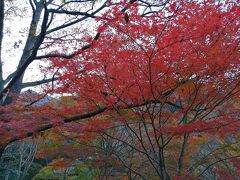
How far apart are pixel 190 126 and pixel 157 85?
3.09 feet

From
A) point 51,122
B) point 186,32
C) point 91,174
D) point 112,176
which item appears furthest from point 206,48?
point 91,174

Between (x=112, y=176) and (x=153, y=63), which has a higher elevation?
(x=153, y=63)

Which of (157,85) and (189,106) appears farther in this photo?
(189,106)

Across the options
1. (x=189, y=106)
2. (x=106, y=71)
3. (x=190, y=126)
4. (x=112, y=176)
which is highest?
(x=106, y=71)

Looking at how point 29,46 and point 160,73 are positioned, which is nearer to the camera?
point 160,73

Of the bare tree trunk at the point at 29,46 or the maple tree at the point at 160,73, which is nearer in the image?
the maple tree at the point at 160,73

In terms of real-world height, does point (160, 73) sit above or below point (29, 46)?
below

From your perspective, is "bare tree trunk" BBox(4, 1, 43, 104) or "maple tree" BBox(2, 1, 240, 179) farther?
"bare tree trunk" BBox(4, 1, 43, 104)

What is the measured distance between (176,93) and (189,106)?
0.41 m

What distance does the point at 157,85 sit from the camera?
6117 mm

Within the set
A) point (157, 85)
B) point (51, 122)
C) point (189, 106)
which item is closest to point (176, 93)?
point (189, 106)

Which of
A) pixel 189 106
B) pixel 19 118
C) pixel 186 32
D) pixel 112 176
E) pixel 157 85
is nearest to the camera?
pixel 186 32

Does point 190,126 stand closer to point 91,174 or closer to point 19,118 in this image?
point 19,118

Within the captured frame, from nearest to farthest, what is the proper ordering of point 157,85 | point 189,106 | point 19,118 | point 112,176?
point 157,85, point 189,106, point 19,118, point 112,176
